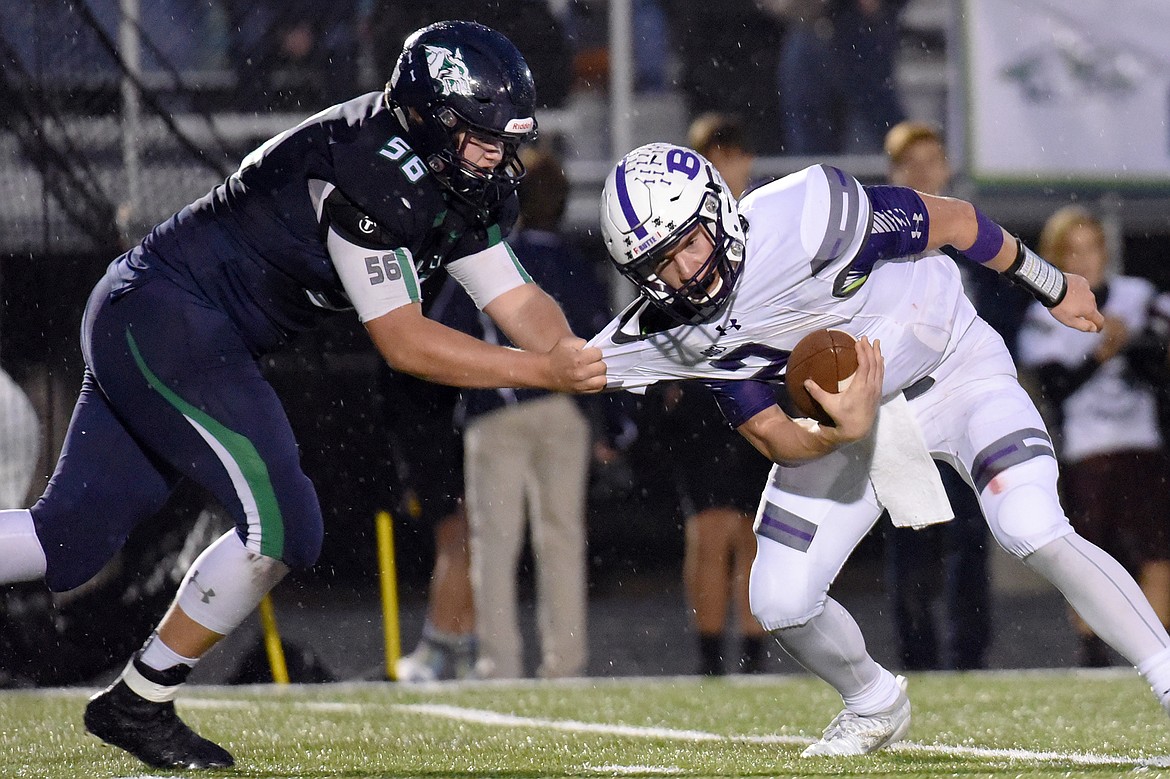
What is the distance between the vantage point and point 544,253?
5.39 m

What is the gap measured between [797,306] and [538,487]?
2.12m

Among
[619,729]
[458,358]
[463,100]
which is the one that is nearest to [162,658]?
[458,358]

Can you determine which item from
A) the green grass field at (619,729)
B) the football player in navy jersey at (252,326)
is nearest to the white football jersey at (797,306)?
the football player in navy jersey at (252,326)

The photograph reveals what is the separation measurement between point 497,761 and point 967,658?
2.40m

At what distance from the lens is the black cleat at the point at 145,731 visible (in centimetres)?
358

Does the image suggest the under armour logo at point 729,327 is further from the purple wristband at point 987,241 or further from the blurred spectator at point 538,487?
the blurred spectator at point 538,487

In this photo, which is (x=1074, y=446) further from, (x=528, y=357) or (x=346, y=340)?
(x=528, y=357)

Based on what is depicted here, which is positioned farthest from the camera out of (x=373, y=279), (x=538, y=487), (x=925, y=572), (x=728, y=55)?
(x=728, y=55)

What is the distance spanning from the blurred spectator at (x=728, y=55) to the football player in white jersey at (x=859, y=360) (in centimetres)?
248

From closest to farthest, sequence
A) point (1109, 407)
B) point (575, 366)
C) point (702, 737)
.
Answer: point (575, 366), point (702, 737), point (1109, 407)

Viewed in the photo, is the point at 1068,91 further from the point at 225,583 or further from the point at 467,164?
the point at 225,583

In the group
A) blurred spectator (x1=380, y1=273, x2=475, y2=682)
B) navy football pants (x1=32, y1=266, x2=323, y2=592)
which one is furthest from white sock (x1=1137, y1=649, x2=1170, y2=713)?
blurred spectator (x1=380, y1=273, x2=475, y2=682)

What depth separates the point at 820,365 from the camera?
3.21 m

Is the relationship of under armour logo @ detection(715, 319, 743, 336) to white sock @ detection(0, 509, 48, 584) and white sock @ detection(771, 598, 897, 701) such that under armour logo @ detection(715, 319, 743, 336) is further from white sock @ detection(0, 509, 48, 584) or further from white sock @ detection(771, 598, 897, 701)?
white sock @ detection(0, 509, 48, 584)
